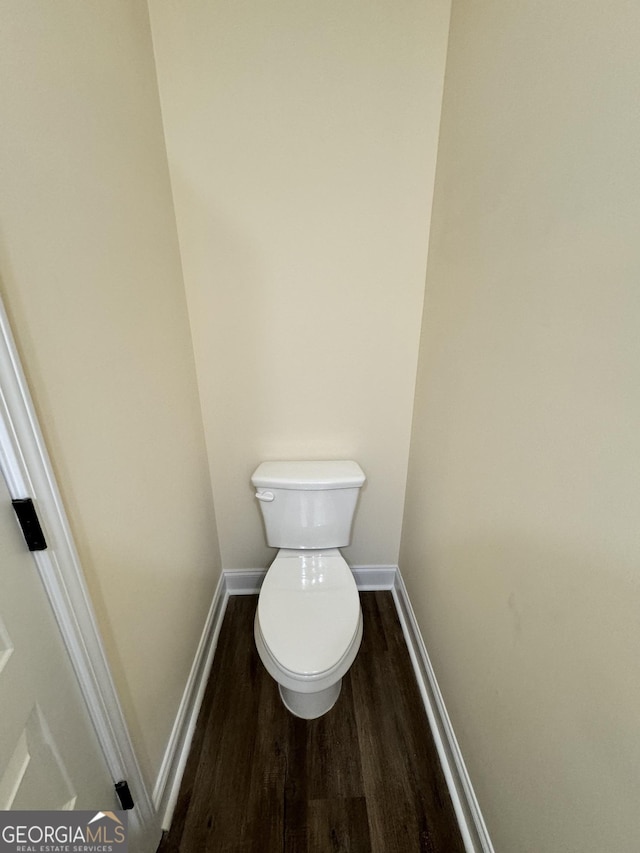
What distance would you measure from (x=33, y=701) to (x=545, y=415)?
0.98 m

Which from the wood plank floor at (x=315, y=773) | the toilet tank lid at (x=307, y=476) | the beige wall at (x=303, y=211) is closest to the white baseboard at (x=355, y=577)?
the wood plank floor at (x=315, y=773)

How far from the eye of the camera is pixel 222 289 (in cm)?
121

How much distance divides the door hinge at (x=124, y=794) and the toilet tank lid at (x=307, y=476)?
810mm

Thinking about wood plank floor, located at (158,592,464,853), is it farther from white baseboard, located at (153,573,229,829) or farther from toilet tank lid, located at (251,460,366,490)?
toilet tank lid, located at (251,460,366,490)

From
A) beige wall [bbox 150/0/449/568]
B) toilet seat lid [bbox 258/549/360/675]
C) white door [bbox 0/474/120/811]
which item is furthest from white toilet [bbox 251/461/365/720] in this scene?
white door [bbox 0/474/120/811]

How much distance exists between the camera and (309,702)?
3.73 feet

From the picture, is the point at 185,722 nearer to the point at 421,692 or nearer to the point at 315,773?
the point at 315,773

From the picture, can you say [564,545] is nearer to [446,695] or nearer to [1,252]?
[446,695]

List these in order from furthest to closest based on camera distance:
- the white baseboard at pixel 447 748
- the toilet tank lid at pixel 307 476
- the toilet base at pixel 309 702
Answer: the toilet tank lid at pixel 307 476 < the toilet base at pixel 309 702 < the white baseboard at pixel 447 748

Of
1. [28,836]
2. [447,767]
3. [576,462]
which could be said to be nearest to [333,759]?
[447,767]

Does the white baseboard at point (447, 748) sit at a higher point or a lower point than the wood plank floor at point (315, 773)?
higher

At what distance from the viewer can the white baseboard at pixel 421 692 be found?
911 millimetres

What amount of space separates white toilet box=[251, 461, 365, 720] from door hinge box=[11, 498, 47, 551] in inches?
29.0

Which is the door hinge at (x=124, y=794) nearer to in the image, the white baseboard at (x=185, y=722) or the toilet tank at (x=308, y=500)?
the white baseboard at (x=185, y=722)
